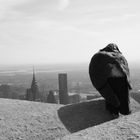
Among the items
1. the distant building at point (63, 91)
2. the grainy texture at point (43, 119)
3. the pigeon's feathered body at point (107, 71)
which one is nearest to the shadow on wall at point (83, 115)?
the grainy texture at point (43, 119)

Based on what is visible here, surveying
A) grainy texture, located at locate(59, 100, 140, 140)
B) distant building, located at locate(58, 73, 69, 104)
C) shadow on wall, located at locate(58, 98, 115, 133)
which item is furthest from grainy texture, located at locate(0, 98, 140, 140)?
distant building, located at locate(58, 73, 69, 104)

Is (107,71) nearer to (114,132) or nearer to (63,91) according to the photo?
(114,132)

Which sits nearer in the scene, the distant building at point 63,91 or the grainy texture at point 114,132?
the grainy texture at point 114,132

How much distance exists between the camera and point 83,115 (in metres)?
9.66

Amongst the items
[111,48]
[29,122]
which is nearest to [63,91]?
[111,48]

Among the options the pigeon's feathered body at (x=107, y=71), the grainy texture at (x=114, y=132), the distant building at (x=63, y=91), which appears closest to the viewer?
the grainy texture at (x=114, y=132)

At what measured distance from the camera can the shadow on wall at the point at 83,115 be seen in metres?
9.02

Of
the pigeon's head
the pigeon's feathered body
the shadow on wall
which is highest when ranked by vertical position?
the pigeon's head

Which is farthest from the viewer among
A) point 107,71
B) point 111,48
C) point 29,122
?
point 111,48

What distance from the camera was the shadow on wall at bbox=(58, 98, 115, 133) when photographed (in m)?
9.02

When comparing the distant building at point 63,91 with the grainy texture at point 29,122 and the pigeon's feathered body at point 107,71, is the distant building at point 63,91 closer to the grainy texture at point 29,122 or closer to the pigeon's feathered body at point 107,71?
the grainy texture at point 29,122

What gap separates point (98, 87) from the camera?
9453mm

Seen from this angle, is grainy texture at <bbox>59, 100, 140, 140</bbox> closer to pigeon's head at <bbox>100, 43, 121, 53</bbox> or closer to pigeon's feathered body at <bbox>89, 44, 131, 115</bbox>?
pigeon's feathered body at <bbox>89, 44, 131, 115</bbox>

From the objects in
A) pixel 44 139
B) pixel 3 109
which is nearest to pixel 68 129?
pixel 44 139
